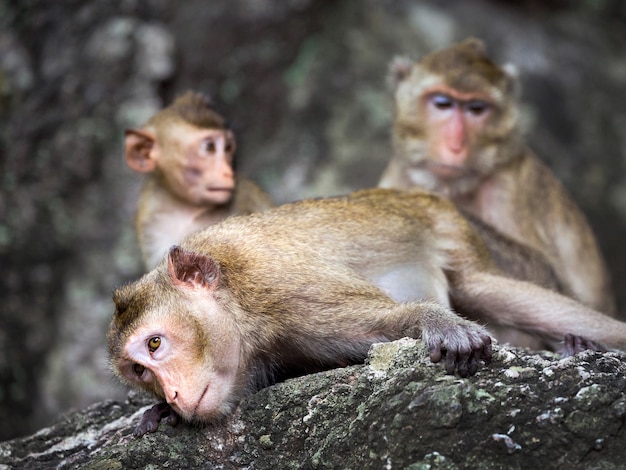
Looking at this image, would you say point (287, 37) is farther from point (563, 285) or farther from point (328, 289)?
point (328, 289)

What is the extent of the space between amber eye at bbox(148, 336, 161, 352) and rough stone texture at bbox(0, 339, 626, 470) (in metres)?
0.29

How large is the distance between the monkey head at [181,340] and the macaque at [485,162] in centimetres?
240

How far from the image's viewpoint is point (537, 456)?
102 inches

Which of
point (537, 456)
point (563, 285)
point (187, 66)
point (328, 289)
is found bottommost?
point (563, 285)

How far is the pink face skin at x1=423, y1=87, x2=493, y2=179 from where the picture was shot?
5352 millimetres

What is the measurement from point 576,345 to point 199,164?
97.1 inches

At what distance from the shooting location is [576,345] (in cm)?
337

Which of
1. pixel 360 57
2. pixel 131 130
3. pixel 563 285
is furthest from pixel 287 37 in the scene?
pixel 563 285

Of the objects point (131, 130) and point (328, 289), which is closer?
point (328, 289)

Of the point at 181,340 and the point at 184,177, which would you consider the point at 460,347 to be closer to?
the point at 181,340

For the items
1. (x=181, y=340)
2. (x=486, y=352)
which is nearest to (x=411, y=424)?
(x=486, y=352)

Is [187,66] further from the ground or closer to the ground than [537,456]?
further from the ground

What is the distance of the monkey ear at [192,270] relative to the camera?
10.8 ft

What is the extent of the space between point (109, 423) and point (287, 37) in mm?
4866
